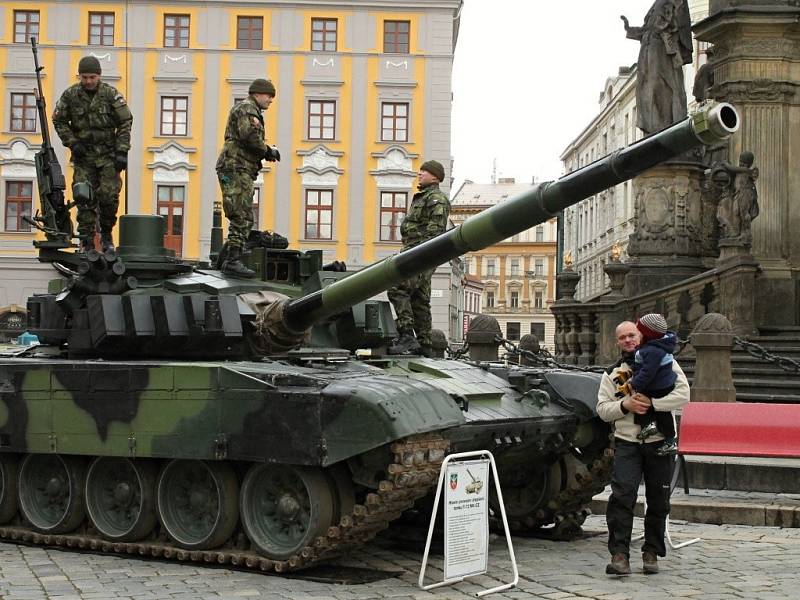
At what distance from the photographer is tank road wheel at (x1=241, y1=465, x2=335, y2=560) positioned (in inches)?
371

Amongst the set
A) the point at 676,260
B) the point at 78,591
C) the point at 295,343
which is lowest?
the point at 78,591

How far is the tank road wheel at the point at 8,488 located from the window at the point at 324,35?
4104 centimetres

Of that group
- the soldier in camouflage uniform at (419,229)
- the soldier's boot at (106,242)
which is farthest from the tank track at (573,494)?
the soldier's boot at (106,242)

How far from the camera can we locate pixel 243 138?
11930mm

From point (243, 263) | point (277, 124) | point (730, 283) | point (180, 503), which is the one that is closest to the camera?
point (180, 503)

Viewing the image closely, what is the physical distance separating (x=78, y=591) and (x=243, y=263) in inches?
150

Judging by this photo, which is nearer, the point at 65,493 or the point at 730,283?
the point at 65,493

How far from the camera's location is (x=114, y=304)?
1077 centimetres

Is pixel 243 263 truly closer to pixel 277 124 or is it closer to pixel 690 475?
pixel 690 475

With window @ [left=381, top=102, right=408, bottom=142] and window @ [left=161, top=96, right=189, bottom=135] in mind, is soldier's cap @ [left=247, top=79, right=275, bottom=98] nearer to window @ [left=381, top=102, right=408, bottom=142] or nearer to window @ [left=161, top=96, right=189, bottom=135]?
window @ [left=381, top=102, right=408, bottom=142]

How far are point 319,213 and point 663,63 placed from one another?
31775 millimetres

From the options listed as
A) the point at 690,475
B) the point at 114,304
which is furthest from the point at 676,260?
the point at 114,304

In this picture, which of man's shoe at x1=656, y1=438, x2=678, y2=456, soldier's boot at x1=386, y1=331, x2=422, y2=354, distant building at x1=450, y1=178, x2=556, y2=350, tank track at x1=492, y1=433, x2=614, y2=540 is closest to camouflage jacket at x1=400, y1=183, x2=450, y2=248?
soldier's boot at x1=386, y1=331, x2=422, y2=354

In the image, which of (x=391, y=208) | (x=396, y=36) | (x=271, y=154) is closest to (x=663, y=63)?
(x=271, y=154)
